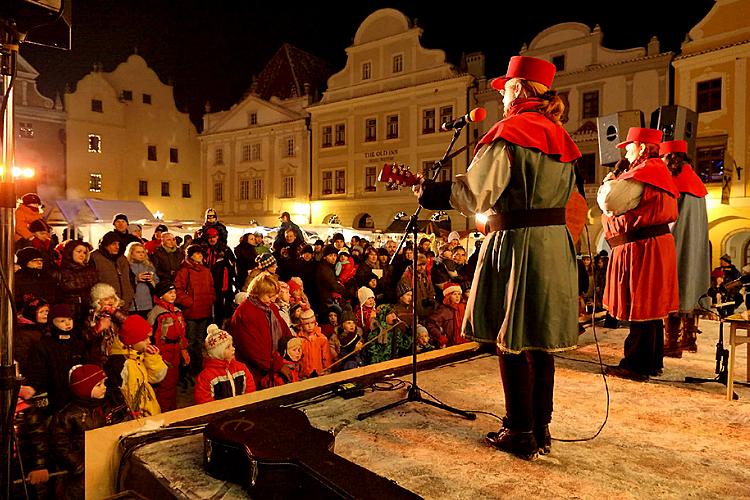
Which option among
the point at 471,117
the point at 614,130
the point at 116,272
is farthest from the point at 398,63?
the point at 471,117

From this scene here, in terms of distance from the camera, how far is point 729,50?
18.7 metres

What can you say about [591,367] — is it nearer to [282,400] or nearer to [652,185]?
[652,185]

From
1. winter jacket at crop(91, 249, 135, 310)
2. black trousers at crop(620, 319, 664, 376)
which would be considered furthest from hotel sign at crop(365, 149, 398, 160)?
black trousers at crop(620, 319, 664, 376)

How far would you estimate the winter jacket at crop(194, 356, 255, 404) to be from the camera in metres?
4.26

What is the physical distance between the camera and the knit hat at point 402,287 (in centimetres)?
771

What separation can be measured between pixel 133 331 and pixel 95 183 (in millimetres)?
30565

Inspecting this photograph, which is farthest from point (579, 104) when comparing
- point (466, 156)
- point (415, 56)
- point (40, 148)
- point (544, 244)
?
point (40, 148)

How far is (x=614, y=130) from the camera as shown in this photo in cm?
626

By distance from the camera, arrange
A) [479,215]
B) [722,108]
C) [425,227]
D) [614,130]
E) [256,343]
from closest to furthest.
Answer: [479,215]
[256,343]
[614,130]
[425,227]
[722,108]

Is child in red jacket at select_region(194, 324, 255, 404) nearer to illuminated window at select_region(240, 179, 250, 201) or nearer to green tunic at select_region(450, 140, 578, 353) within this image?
green tunic at select_region(450, 140, 578, 353)

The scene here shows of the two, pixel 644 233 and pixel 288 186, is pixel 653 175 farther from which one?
pixel 288 186

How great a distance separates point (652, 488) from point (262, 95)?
3413 centimetres

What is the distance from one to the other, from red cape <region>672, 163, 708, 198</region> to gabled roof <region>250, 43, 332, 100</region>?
1113 inches

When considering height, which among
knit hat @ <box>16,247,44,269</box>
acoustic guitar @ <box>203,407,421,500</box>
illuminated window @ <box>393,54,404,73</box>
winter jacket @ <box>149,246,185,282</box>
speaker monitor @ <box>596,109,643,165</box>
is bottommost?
acoustic guitar @ <box>203,407,421,500</box>
